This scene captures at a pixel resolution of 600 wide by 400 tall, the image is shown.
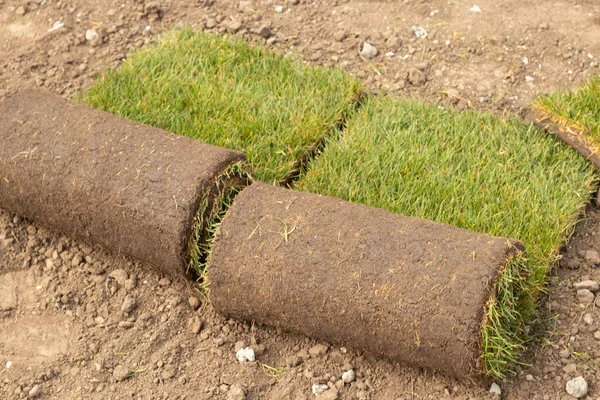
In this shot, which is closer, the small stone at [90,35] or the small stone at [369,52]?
the small stone at [369,52]

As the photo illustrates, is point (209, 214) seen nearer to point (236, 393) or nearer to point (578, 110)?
point (236, 393)

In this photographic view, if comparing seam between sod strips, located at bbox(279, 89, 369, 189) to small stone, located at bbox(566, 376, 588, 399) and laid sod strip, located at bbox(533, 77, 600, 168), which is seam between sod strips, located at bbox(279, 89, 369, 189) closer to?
→ laid sod strip, located at bbox(533, 77, 600, 168)

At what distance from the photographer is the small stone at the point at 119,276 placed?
3.68 meters

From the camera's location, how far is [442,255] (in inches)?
119

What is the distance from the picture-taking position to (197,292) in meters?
3.62

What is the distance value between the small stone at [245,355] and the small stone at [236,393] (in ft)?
0.52

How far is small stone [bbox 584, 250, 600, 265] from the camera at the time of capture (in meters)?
3.56

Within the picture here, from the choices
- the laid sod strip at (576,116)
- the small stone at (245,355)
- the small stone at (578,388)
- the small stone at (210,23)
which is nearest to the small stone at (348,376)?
the small stone at (245,355)

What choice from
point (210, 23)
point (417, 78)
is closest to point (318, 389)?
point (417, 78)

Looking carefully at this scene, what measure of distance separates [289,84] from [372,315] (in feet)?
5.85

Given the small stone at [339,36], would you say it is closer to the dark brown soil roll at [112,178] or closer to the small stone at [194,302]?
the dark brown soil roll at [112,178]

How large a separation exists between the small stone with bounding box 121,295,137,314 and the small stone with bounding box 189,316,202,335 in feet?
0.91

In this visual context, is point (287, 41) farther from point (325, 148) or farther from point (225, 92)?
point (325, 148)

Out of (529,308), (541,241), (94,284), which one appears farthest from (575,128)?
(94,284)
